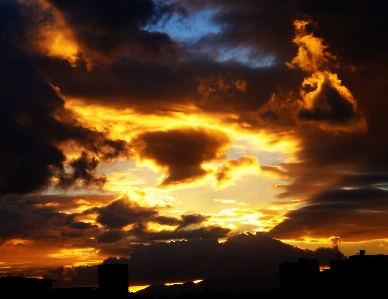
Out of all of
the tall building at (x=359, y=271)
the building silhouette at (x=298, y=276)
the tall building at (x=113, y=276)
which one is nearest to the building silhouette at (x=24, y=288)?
the tall building at (x=113, y=276)

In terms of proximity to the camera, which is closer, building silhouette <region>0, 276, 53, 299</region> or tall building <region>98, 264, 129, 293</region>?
building silhouette <region>0, 276, 53, 299</region>

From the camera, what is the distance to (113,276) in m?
164

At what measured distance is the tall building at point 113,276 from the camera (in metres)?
162

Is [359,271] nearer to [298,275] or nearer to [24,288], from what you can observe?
[298,275]

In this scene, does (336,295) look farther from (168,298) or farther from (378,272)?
(168,298)

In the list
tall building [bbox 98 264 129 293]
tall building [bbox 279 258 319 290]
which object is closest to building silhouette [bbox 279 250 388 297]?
tall building [bbox 279 258 319 290]

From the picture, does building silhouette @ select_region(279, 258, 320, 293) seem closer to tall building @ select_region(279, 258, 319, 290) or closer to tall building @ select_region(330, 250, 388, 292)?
tall building @ select_region(279, 258, 319, 290)

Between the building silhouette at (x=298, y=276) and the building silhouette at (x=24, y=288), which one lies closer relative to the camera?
the building silhouette at (x=24, y=288)

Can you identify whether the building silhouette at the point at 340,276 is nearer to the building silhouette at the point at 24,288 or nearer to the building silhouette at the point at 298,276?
the building silhouette at the point at 298,276

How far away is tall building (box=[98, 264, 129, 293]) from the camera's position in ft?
531

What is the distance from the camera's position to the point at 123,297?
151875 millimetres

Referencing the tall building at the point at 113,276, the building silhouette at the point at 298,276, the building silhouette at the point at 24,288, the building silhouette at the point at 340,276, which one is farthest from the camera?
the tall building at the point at 113,276

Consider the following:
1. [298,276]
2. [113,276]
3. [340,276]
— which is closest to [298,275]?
[298,276]

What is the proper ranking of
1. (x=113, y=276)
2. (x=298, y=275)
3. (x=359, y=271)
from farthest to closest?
(x=113, y=276)
(x=298, y=275)
(x=359, y=271)
